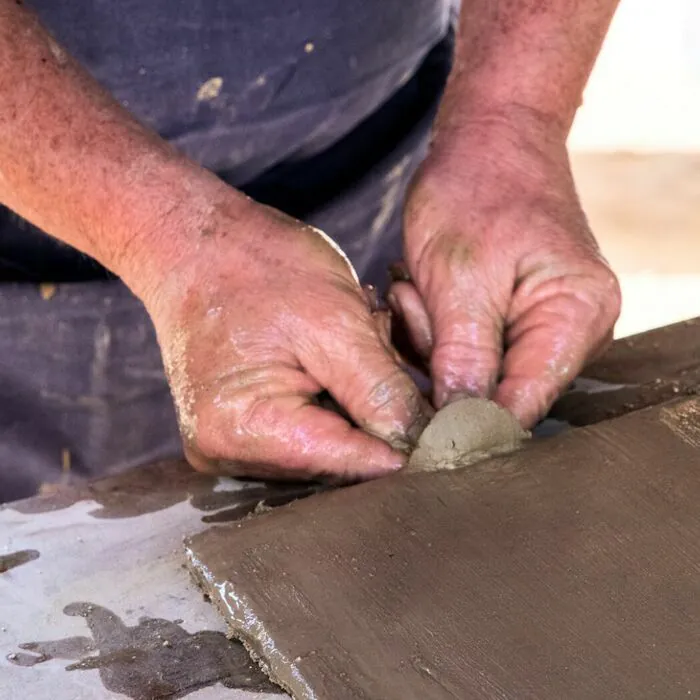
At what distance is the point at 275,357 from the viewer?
1323mm

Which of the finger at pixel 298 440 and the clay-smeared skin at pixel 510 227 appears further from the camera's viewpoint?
the clay-smeared skin at pixel 510 227

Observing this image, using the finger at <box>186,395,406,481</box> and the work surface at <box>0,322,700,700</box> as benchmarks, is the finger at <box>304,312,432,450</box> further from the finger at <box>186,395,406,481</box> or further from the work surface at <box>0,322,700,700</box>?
the work surface at <box>0,322,700,700</box>

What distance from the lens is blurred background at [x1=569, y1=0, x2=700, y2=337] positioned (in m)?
4.88

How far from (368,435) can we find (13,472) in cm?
107

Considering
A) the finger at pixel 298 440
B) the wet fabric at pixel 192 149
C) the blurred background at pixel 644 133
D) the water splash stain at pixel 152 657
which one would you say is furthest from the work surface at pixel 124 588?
the blurred background at pixel 644 133

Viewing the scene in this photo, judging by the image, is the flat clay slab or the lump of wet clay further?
the lump of wet clay

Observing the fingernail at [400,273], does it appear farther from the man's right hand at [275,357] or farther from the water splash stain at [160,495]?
the water splash stain at [160,495]

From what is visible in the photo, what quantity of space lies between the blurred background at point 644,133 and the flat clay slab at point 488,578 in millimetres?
3623

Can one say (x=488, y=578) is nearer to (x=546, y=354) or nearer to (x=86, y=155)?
(x=546, y=354)

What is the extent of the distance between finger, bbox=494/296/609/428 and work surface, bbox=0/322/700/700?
0.48ft

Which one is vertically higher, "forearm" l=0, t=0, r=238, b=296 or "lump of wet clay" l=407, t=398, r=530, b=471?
"forearm" l=0, t=0, r=238, b=296

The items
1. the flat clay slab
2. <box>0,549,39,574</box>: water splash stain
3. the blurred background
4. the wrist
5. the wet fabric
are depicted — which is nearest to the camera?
the flat clay slab

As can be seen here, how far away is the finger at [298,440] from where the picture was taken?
4.27 ft

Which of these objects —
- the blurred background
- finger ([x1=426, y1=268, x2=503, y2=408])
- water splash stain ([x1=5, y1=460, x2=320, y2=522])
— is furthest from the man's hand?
the blurred background
